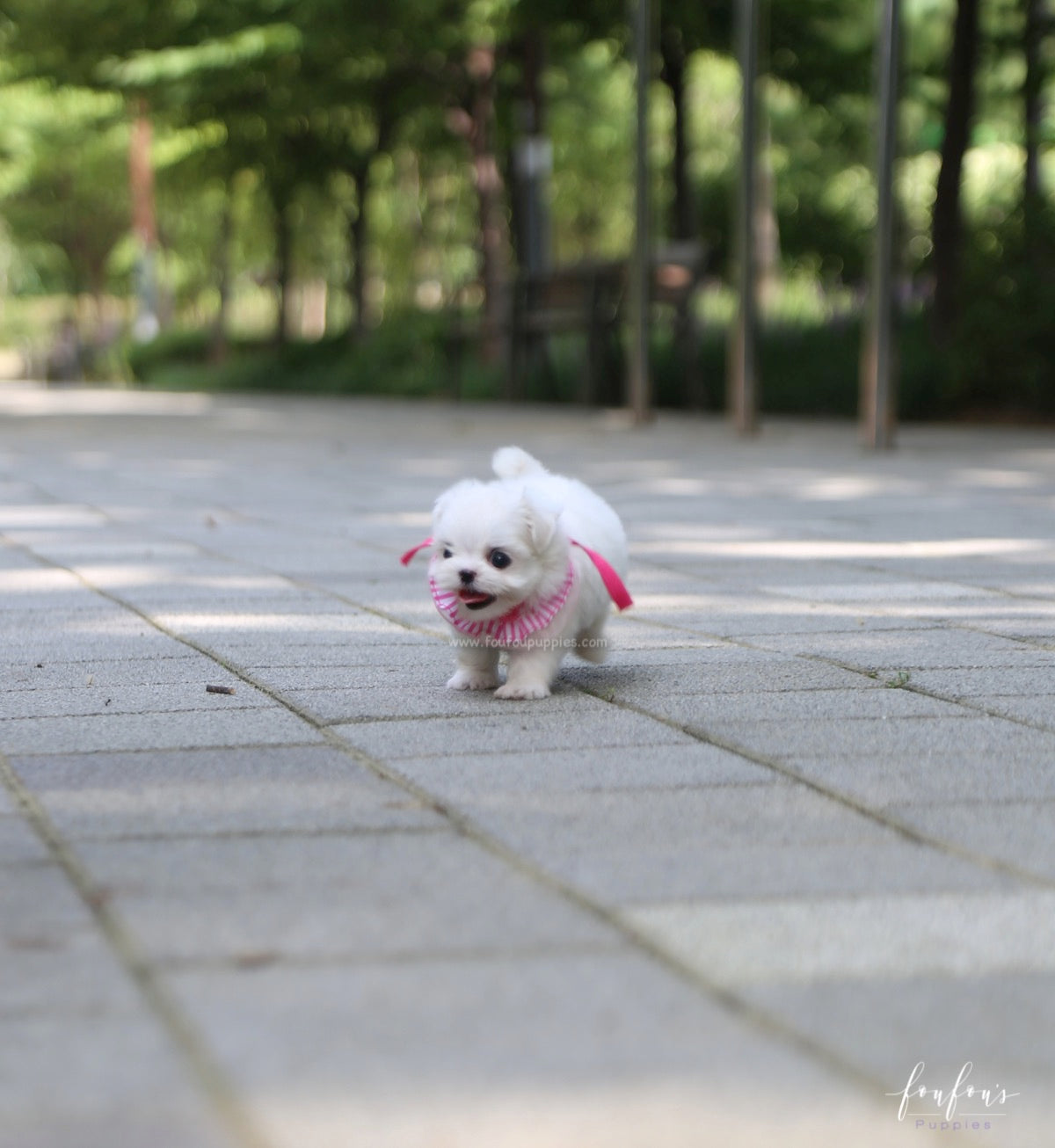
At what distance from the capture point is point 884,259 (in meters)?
13.1

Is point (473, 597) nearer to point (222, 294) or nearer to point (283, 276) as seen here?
point (283, 276)

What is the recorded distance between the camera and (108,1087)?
228 cm

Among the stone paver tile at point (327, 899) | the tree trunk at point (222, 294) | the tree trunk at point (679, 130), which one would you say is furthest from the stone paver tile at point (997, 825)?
the tree trunk at point (222, 294)

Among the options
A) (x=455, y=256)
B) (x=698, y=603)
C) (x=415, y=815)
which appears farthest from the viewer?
(x=455, y=256)

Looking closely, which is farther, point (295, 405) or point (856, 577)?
point (295, 405)

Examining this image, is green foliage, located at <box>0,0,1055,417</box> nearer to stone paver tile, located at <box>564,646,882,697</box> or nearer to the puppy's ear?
stone paver tile, located at <box>564,646,882,697</box>

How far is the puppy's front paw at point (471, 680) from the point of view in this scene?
483 cm

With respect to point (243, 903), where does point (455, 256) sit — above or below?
above

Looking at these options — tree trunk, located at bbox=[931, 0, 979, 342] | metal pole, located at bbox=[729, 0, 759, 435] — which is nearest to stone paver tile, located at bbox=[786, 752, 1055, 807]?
metal pole, located at bbox=[729, 0, 759, 435]

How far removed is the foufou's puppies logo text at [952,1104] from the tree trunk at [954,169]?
1551 cm

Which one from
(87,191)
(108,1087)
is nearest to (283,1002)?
(108,1087)

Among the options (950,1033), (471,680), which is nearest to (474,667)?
(471,680)

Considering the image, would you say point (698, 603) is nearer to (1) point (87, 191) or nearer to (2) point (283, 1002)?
(2) point (283, 1002)

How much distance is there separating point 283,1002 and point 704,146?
38745 mm
